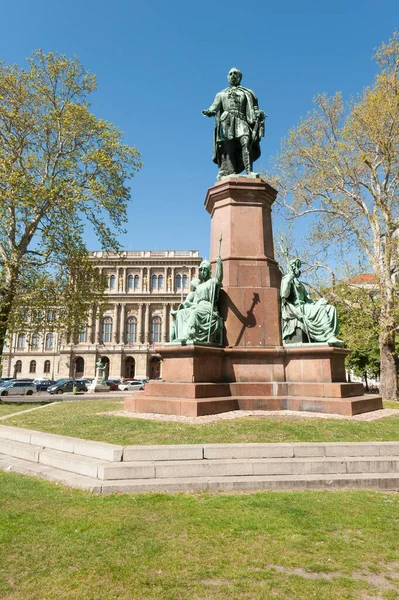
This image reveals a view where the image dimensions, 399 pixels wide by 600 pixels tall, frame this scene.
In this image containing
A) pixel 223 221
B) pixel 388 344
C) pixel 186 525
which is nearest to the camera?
pixel 186 525

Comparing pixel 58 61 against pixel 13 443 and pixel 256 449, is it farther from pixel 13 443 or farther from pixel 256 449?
pixel 256 449

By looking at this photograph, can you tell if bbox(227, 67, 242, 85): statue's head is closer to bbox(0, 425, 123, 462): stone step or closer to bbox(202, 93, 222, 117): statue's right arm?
bbox(202, 93, 222, 117): statue's right arm

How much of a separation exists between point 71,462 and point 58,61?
2162 cm

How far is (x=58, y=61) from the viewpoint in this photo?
21188 mm

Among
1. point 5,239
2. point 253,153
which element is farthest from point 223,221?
point 5,239

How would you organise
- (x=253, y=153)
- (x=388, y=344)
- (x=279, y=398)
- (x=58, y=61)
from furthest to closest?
(x=58, y=61) → (x=388, y=344) → (x=253, y=153) → (x=279, y=398)

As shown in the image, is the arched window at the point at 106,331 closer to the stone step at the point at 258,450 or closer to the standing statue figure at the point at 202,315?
the standing statue figure at the point at 202,315

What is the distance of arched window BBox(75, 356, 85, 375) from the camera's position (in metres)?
72.2

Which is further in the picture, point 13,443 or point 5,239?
point 5,239

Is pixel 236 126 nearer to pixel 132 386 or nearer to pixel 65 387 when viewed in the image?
pixel 65 387

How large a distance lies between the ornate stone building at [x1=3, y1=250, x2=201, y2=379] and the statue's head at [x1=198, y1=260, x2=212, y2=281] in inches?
2427

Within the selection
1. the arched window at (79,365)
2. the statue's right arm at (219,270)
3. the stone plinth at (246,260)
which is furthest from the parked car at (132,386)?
the statue's right arm at (219,270)

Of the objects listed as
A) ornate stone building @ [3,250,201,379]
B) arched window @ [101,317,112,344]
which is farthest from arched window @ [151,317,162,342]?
arched window @ [101,317,112,344]

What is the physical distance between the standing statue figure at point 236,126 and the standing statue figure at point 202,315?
3644mm
